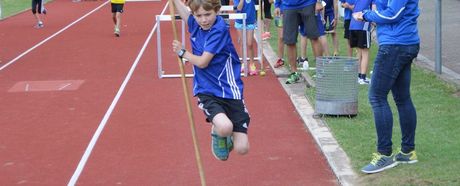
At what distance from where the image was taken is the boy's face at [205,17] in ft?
19.2

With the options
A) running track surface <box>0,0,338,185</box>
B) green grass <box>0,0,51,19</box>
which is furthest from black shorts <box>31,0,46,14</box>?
running track surface <box>0,0,338,185</box>

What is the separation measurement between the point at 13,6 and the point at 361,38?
2400 centimetres

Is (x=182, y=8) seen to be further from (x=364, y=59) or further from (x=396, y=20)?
(x=364, y=59)

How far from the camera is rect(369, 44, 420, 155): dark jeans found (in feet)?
21.9

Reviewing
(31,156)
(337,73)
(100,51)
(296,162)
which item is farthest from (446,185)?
(100,51)

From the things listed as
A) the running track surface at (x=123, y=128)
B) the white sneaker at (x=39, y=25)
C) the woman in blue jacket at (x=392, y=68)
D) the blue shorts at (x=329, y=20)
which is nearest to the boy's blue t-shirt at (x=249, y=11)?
the running track surface at (x=123, y=128)

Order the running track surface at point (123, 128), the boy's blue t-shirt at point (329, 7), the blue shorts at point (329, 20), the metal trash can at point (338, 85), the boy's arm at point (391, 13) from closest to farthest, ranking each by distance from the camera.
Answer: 1. the boy's arm at point (391, 13)
2. the running track surface at point (123, 128)
3. the metal trash can at point (338, 85)
4. the boy's blue t-shirt at point (329, 7)
5. the blue shorts at point (329, 20)

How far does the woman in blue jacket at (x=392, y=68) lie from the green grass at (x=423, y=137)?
0.19 metres

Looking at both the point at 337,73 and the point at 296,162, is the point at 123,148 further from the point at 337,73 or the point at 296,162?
the point at 337,73

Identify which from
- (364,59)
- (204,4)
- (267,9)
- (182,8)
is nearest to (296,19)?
(364,59)

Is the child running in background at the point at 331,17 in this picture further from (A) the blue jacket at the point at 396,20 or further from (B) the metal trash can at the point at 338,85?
(A) the blue jacket at the point at 396,20

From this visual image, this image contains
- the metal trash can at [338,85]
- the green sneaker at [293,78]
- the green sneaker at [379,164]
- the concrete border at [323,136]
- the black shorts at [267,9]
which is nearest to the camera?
the green sneaker at [379,164]

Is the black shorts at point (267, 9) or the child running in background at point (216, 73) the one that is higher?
the child running in background at point (216, 73)

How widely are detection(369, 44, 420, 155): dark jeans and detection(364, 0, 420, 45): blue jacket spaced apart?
64 mm
